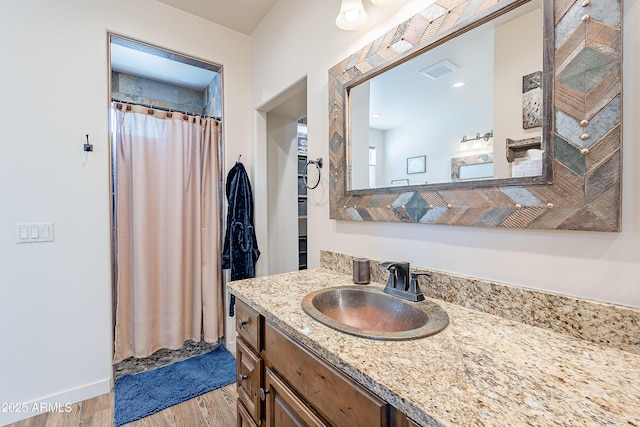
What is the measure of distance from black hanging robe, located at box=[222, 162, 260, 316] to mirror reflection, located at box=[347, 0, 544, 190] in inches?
49.7

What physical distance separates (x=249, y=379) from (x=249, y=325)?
233mm

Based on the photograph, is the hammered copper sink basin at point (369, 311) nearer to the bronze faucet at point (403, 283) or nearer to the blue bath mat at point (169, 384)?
the bronze faucet at point (403, 283)

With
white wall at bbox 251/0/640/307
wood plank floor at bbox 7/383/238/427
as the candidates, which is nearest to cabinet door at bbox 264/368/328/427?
white wall at bbox 251/0/640/307

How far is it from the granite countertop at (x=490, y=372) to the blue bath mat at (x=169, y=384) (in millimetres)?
1490

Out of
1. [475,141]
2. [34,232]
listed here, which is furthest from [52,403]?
[475,141]

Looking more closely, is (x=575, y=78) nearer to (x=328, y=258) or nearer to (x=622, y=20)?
(x=622, y=20)

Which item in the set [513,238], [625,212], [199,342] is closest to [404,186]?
[513,238]

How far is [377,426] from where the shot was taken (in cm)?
59

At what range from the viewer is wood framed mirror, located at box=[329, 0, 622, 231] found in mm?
699

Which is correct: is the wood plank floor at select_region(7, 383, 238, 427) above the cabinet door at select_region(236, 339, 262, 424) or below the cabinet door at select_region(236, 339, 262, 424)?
below

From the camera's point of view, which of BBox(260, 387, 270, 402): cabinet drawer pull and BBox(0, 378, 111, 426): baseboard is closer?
BBox(260, 387, 270, 402): cabinet drawer pull

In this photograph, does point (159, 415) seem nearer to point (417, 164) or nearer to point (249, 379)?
point (249, 379)

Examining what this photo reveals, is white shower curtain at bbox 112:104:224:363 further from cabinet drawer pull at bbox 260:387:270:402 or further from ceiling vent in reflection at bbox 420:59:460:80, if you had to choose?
ceiling vent in reflection at bbox 420:59:460:80

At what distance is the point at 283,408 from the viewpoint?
3.07 feet
